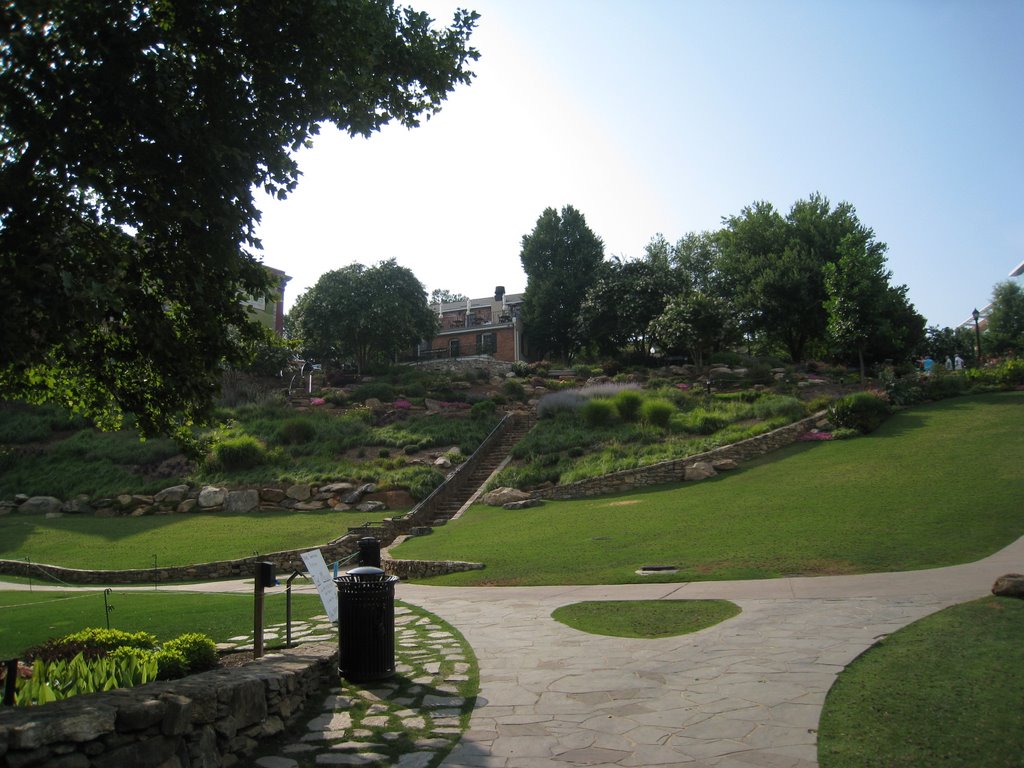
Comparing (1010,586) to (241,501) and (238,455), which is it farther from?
(238,455)

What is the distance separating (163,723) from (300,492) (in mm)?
21228

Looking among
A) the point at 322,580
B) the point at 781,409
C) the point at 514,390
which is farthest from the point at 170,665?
the point at 514,390

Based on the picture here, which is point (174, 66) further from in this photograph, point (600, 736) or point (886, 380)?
point (886, 380)

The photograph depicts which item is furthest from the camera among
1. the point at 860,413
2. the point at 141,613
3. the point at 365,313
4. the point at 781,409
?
the point at 365,313

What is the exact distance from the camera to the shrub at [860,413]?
25.5m

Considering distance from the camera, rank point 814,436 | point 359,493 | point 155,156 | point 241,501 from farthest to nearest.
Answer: point 814,436
point 241,501
point 359,493
point 155,156

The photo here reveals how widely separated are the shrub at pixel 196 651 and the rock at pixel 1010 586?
9.21 metres

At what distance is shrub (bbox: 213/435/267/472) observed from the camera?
91.9 feet

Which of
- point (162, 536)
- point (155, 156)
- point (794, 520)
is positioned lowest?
point (162, 536)

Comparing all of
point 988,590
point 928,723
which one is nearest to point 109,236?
point 928,723

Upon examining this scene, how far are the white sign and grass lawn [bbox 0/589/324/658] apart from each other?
30.8 inches

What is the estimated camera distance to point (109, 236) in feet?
23.9

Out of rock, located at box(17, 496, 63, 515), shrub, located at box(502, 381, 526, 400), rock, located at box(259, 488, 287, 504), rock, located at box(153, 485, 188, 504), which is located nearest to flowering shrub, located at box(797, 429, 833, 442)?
shrub, located at box(502, 381, 526, 400)

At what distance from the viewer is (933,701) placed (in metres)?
5.78
